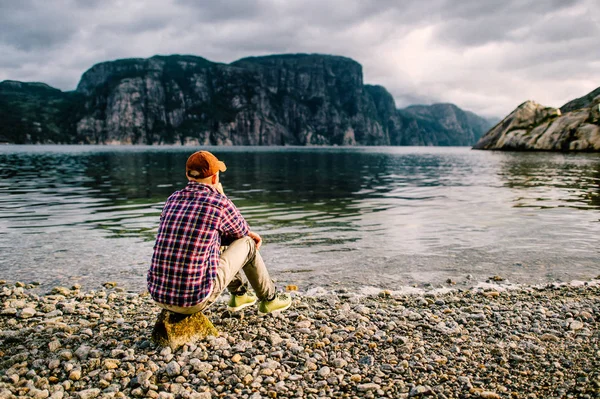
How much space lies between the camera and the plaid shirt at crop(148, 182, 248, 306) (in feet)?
19.2

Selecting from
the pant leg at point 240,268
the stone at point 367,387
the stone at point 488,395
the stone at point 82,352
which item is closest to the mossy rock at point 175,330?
the pant leg at point 240,268

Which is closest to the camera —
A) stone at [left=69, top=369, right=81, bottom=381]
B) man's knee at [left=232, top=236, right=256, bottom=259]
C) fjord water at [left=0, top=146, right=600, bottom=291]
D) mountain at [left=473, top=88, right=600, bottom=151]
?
stone at [left=69, top=369, right=81, bottom=381]

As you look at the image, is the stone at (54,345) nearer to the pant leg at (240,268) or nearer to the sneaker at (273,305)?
the pant leg at (240,268)

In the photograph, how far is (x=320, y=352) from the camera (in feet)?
20.2

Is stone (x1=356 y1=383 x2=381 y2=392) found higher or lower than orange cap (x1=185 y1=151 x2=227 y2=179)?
lower

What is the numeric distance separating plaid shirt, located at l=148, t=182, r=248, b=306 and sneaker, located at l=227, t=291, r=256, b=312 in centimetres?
187

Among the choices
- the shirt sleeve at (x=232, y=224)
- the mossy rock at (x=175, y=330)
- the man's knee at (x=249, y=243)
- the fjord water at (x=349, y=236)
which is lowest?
the fjord water at (x=349, y=236)

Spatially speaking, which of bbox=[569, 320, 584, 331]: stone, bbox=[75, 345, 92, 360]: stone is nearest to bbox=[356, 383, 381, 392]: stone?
bbox=[75, 345, 92, 360]: stone

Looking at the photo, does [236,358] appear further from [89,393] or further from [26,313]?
[26,313]

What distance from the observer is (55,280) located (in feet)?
36.2

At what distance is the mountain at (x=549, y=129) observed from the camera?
110m

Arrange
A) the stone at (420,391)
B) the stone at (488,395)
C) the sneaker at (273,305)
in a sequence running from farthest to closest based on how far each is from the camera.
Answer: the sneaker at (273,305)
the stone at (420,391)
the stone at (488,395)

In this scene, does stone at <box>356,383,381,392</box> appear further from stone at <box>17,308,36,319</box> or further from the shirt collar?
stone at <box>17,308,36,319</box>

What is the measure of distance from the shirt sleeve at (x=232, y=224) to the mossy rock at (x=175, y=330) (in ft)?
4.76
